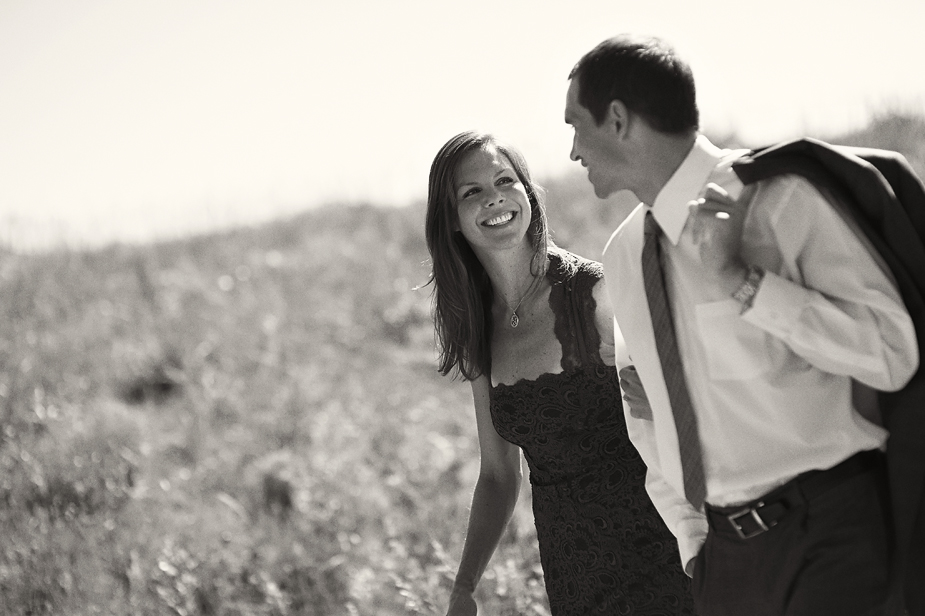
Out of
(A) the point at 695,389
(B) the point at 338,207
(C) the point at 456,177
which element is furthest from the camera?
(B) the point at 338,207

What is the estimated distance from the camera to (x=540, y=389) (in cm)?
322

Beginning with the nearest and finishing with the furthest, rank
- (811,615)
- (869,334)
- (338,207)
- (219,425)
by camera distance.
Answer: (869,334)
(811,615)
(219,425)
(338,207)

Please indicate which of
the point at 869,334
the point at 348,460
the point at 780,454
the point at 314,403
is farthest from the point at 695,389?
the point at 314,403

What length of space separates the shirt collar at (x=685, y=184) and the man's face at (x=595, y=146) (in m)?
0.12

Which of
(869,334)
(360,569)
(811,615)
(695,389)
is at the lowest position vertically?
(360,569)

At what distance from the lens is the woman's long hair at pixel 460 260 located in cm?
338

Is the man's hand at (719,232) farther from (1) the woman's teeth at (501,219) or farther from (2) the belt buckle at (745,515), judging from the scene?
(1) the woman's teeth at (501,219)

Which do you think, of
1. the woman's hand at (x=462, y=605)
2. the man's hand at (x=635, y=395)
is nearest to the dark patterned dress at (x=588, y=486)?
the woman's hand at (x=462, y=605)

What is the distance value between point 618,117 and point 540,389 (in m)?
1.36

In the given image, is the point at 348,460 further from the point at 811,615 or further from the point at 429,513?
the point at 811,615

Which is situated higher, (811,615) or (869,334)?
(869,334)

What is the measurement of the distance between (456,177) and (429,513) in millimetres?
3899

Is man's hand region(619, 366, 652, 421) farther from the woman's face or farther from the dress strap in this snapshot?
the woman's face

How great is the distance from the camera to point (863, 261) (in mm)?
1872
